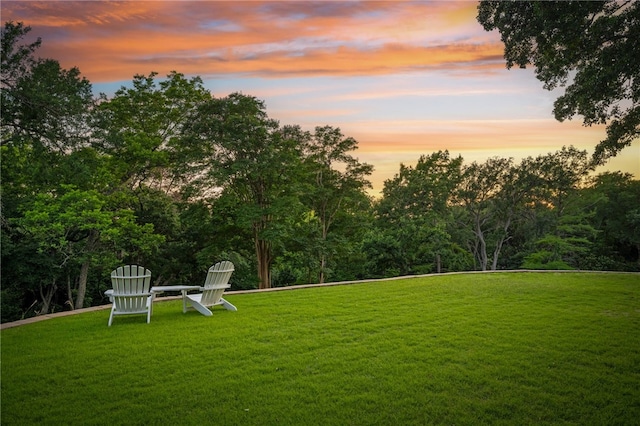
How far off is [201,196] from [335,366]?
42.0ft

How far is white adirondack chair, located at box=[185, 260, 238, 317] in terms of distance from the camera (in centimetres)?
742

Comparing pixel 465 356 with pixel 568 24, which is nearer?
pixel 465 356

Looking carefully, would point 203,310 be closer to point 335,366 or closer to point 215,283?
point 215,283

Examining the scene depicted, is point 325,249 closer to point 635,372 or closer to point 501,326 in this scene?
→ point 501,326

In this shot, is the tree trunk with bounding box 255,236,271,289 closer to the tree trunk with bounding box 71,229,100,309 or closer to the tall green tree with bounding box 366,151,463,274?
the tree trunk with bounding box 71,229,100,309

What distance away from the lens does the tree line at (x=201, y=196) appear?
30.2 feet

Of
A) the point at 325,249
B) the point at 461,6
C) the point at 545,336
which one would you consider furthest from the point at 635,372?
the point at 325,249

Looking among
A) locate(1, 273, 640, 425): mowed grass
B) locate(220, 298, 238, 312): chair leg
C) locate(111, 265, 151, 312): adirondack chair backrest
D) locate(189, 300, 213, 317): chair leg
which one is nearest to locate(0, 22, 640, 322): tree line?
locate(111, 265, 151, 312): adirondack chair backrest

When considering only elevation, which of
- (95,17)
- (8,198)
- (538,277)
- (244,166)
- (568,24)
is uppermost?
(95,17)

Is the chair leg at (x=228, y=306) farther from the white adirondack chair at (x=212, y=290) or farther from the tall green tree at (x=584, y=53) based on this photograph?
the tall green tree at (x=584, y=53)

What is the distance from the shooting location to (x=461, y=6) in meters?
9.05

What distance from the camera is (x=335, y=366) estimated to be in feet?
14.5

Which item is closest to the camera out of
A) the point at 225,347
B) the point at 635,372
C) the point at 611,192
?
the point at 635,372

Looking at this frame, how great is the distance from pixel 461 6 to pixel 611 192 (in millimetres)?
29206
